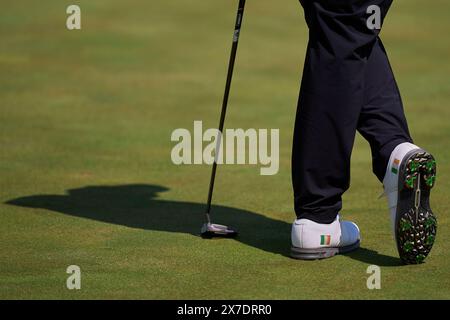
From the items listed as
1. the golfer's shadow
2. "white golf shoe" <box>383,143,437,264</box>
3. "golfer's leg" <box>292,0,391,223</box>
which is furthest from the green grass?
"golfer's leg" <box>292,0,391,223</box>

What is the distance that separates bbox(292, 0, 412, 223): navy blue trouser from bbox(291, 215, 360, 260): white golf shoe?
→ 5cm

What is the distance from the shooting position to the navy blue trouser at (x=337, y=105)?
468 centimetres

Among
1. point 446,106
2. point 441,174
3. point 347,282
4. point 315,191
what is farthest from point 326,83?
point 446,106

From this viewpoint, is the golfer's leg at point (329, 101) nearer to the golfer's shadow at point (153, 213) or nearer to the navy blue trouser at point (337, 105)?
the navy blue trouser at point (337, 105)

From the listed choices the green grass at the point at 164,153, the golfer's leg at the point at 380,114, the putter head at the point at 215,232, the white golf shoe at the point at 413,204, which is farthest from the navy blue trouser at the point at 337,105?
the putter head at the point at 215,232

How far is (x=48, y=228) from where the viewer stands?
5.58 metres

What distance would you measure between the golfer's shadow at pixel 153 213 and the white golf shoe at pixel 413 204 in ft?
1.02

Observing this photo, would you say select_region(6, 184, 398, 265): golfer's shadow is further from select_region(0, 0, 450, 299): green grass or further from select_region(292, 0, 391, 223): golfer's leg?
select_region(292, 0, 391, 223): golfer's leg

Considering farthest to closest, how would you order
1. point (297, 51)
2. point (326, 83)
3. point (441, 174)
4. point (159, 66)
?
point (297, 51) → point (159, 66) → point (441, 174) → point (326, 83)

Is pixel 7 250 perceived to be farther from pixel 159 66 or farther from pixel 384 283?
pixel 159 66

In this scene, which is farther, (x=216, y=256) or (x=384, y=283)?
(x=216, y=256)
